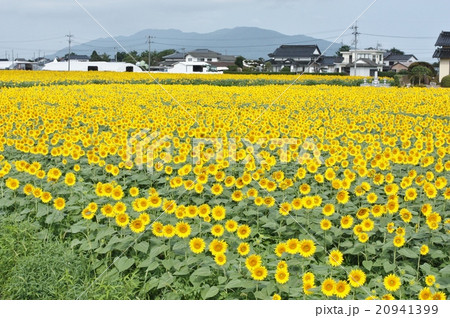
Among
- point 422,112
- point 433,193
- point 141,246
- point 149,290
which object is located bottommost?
point 149,290

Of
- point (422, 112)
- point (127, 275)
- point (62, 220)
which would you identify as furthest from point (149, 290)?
point (422, 112)

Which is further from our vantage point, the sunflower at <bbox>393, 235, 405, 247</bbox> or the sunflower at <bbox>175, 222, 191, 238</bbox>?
the sunflower at <bbox>175, 222, 191, 238</bbox>

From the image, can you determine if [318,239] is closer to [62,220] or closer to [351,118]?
[62,220]

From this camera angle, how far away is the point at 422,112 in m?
13.6

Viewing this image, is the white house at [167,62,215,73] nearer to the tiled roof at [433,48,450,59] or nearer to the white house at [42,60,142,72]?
the white house at [42,60,142,72]

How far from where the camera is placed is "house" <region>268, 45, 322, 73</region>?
46.2 m

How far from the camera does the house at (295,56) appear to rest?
4619 centimetres

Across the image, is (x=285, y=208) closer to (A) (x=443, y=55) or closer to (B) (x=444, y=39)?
(A) (x=443, y=55)

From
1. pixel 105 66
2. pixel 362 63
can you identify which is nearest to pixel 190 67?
pixel 105 66

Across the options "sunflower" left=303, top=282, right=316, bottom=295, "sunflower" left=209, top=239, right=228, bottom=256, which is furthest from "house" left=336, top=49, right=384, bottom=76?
"sunflower" left=303, top=282, right=316, bottom=295

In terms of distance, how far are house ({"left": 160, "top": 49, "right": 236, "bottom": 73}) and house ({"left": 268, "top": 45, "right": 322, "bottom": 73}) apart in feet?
17.9

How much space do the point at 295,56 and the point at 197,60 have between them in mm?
12986
